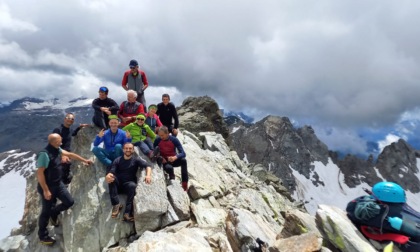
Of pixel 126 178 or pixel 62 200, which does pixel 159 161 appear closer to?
pixel 126 178

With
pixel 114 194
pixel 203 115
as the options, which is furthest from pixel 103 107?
pixel 203 115

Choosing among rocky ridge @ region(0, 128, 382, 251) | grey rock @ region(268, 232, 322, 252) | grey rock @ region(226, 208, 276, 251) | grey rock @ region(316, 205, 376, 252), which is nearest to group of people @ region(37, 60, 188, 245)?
rocky ridge @ region(0, 128, 382, 251)

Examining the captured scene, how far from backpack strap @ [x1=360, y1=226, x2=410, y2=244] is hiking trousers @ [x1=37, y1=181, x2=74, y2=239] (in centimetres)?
1361

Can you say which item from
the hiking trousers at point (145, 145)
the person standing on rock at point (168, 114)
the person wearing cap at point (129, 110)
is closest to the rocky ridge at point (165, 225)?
the hiking trousers at point (145, 145)

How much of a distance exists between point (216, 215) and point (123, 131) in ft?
24.4

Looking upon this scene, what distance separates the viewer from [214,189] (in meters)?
22.3

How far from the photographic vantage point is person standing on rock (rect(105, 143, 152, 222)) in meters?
14.7

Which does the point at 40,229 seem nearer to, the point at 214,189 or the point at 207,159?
the point at 214,189

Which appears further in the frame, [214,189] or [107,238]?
[214,189]

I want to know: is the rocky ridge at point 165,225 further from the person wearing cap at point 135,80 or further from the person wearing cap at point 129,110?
the person wearing cap at point 135,80

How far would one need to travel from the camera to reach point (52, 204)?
1510cm

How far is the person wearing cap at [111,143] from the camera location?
1633cm

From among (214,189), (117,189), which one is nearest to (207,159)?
(214,189)

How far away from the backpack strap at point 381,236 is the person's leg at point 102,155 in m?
12.7
